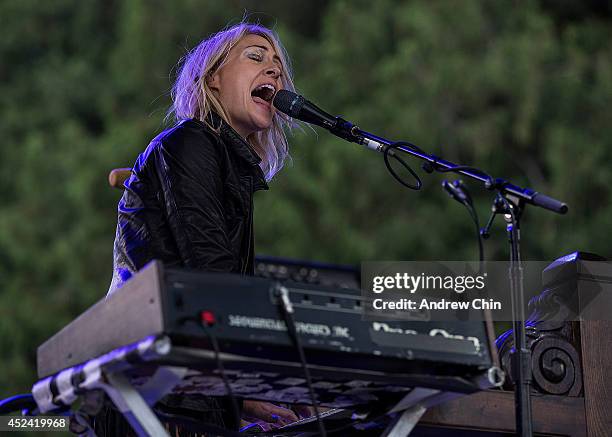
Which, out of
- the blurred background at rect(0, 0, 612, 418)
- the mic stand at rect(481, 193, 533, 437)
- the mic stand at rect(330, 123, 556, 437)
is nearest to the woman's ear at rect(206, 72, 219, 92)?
the mic stand at rect(330, 123, 556, 437)

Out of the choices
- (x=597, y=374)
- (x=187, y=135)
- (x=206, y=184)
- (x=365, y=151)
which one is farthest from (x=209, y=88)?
(x=365, y=151)

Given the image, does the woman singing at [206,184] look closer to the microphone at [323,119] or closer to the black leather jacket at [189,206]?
the black leather jacket at [189,206]

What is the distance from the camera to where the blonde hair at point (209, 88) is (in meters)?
2.96

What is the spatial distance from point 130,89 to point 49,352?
10.8 metres

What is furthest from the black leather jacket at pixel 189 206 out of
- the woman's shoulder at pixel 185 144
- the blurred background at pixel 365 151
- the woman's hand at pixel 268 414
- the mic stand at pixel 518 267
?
the blurred background at pixel 365 151

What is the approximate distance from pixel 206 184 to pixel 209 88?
67cm

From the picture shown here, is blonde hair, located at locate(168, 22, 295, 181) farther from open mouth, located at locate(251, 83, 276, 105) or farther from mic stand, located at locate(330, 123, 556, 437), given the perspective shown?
mic stand, located at locate(330, 123, 556, 437)

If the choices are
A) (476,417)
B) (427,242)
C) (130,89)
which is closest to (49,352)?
(476,417)

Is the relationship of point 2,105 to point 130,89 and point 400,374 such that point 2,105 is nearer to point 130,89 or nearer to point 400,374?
point 130,89

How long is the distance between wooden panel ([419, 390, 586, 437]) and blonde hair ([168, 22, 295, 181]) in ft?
3.42

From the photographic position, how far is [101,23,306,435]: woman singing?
7.68 feet

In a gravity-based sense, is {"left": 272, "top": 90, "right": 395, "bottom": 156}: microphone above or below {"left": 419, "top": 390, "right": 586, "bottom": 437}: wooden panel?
above

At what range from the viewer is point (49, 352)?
2086 mm

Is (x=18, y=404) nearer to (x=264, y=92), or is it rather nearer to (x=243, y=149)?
(x=243, y=149)
